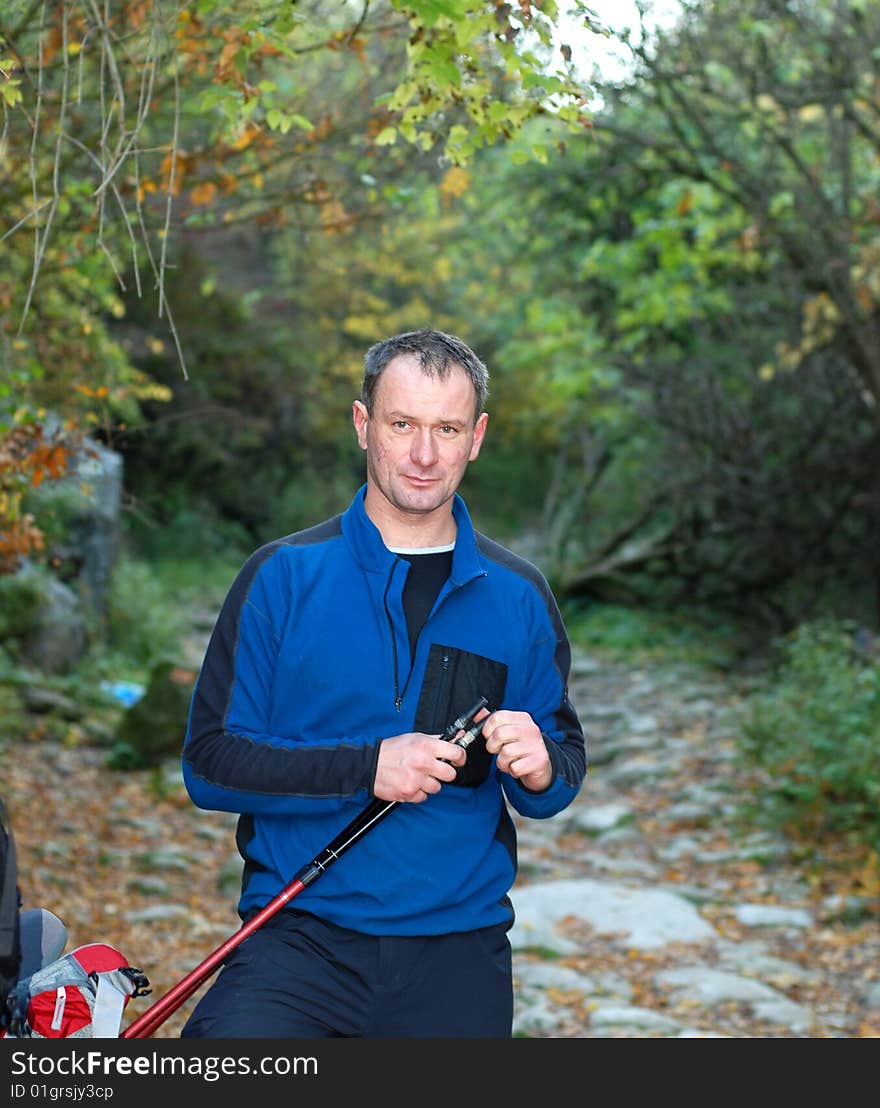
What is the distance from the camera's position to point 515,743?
120 inches

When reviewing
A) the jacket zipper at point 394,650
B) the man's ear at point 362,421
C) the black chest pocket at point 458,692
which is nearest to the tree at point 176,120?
the man's ear at point 362,421

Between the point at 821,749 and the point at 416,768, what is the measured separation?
265 inches

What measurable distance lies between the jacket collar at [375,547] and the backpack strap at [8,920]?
37.5 inches

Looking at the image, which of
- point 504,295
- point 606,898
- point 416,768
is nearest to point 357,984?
point 416,768

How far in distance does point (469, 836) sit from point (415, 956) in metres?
0.28

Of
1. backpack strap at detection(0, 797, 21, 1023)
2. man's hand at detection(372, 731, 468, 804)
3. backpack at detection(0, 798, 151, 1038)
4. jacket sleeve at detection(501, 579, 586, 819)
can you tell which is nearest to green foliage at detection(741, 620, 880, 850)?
jacket sleeve at detection(501, 579, 586, 819)

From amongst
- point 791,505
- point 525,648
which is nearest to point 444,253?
point 791,505

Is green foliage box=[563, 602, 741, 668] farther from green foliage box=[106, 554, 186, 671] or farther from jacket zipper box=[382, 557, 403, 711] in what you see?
jacket zipper box=[382, 557, 403, 711]

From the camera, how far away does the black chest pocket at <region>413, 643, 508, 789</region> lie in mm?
3232

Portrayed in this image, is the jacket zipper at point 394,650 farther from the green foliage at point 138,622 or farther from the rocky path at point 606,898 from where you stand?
the green foliage at point 138,622

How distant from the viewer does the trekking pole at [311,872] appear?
301 cm

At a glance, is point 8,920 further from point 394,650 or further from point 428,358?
point 428,358

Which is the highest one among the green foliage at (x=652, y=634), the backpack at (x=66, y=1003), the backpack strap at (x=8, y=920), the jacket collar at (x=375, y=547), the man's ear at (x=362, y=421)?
the green foliage at (x=652, y=634)

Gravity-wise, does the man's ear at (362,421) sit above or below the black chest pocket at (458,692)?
above
